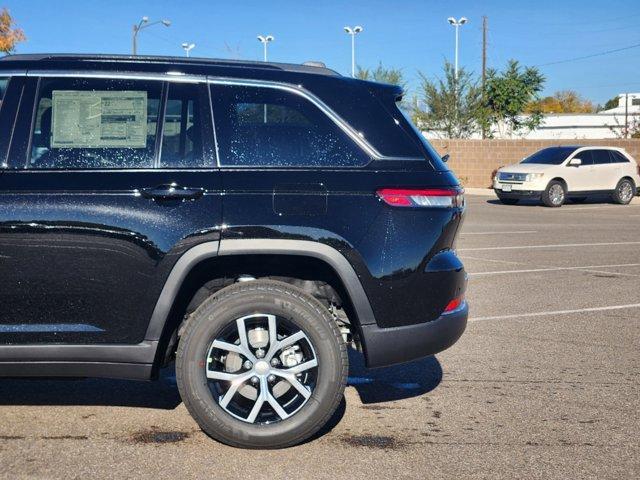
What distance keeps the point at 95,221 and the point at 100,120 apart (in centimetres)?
56

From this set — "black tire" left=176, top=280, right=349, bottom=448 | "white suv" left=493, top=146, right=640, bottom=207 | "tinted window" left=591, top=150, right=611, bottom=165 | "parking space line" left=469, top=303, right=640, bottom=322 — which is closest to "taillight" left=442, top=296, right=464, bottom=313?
"black tire" left=176, top=280, right=349, bottom=448

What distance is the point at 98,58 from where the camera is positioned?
15.2 ft

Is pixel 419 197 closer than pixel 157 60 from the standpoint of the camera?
Yes

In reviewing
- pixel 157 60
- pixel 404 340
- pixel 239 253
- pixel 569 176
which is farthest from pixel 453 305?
pixel 569 176

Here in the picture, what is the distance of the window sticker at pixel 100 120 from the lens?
4.51 metres

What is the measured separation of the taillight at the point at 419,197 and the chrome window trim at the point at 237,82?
0.62 ft

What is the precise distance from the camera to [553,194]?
78.1 feet

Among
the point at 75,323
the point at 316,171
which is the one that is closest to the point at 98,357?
the point at 75,323

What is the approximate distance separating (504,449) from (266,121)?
211cm

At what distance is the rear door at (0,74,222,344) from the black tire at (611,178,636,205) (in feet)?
73.7

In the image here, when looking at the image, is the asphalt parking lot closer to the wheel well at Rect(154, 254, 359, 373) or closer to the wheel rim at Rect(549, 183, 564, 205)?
the wheel well at Rect(154, 254, 359, 373)

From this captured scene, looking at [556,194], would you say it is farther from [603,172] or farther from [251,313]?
[251,313]

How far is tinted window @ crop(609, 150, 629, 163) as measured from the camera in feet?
82.2

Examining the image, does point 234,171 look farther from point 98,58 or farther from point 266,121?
point 98,58
